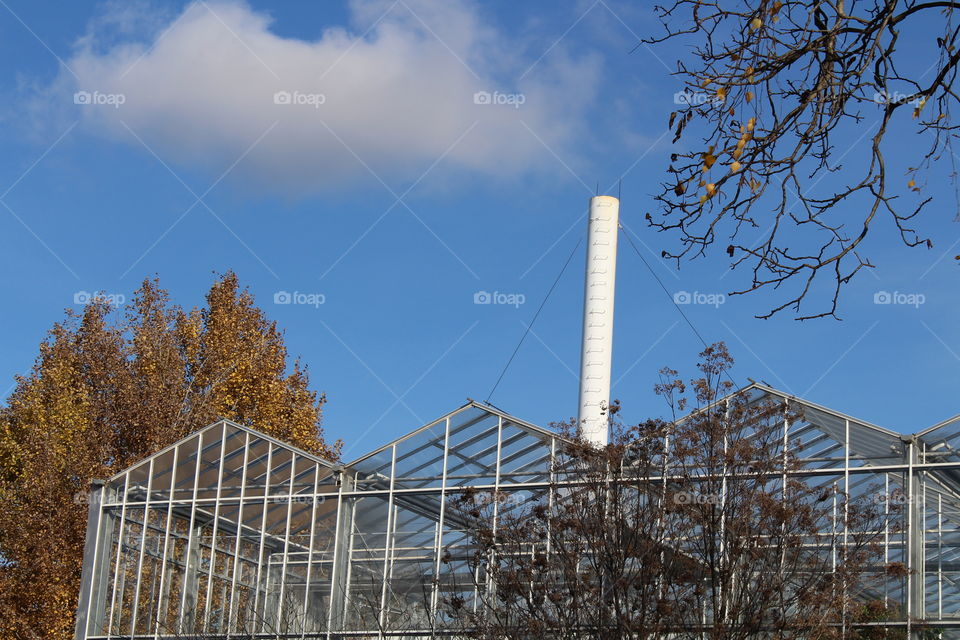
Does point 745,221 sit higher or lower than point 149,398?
lower

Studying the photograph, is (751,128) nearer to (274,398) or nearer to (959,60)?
(959,60)

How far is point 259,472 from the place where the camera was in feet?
76.6

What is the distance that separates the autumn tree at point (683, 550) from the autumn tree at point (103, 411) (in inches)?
595

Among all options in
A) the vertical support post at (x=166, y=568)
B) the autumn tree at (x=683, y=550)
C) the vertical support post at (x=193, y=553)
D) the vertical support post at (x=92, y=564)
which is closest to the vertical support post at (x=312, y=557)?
the vertical support post at (x=193, y=553)

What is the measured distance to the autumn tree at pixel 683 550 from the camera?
1434 centimetres

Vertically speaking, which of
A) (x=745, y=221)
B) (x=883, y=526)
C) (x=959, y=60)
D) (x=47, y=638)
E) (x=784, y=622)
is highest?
(x=959, y=60)

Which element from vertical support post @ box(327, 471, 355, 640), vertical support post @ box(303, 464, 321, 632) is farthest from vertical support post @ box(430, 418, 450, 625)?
vertical support post @ box(303, 464, 321, 632)

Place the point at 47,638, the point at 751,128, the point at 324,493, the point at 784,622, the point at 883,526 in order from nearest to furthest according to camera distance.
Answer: the point at 751,128
the point at 784,622
the point at 883,526
the point at 324,493
the point at 47,638

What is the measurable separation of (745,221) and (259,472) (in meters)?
18.4

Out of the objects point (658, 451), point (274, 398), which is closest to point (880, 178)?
point (658, 451)

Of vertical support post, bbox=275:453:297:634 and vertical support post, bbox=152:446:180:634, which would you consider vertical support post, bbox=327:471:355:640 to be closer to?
vertical support post, bbox=275:453:297:634

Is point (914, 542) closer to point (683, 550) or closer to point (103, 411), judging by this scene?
point (683, 550)

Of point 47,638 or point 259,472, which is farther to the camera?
point 47,638

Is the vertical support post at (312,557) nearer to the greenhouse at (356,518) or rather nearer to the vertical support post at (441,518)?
the greenhouse at (356,518)
